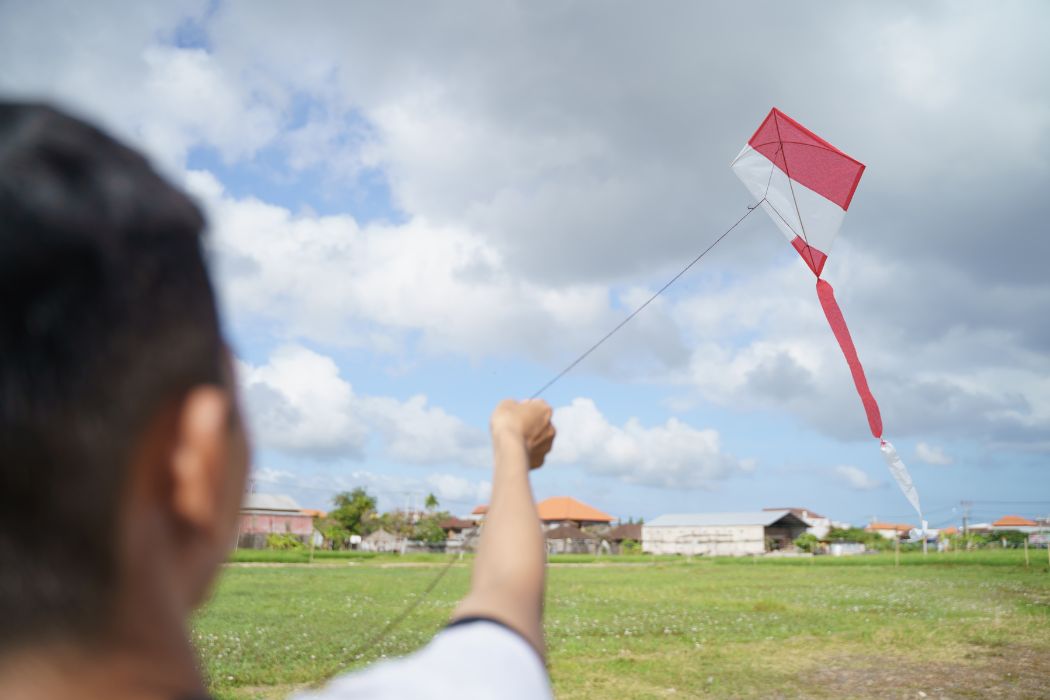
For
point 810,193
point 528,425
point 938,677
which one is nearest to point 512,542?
point 528,425

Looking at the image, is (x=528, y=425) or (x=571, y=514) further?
(x=571, y=514)

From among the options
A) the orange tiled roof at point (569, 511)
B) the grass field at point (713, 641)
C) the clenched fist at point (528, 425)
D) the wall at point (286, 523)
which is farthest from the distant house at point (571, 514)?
the clenched fist at point (528, 425)

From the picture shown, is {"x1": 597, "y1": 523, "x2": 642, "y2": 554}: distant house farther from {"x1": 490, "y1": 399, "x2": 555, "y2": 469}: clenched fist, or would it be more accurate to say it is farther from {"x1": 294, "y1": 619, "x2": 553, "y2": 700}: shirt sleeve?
{"x1": 294, "y1": 619, "x2": 553, "y2": 700}: shirt sleeve

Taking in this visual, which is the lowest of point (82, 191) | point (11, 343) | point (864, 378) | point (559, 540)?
point (559, 540)

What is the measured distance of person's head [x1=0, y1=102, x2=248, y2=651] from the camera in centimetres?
44

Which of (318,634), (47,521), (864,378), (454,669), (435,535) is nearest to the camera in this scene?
(47,521)

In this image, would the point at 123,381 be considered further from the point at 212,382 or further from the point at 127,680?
the point at 127,680

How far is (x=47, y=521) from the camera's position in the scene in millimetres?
439

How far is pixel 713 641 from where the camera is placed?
9805mm

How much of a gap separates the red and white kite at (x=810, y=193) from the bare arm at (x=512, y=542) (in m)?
3.97

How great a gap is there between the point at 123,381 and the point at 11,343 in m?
0.06

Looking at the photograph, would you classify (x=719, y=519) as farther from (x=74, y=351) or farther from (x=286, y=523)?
(x=74, y=351)

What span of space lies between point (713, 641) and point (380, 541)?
72697 millimetres

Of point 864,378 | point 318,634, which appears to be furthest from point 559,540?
point 864,378
